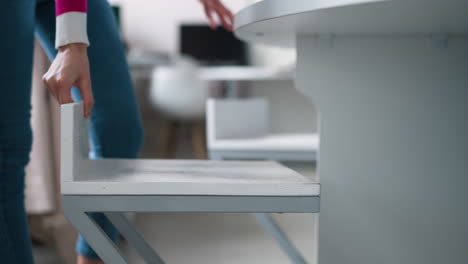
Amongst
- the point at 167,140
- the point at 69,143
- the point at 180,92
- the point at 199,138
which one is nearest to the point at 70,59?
the point at 69,143

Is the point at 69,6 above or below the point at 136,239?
above

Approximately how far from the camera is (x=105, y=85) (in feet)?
3.33

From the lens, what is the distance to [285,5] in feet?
2.14

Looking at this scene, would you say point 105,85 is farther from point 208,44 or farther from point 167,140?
point 208,44

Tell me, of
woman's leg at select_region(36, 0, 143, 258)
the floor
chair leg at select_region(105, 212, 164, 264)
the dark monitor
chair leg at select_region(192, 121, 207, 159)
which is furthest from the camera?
the dark monitor

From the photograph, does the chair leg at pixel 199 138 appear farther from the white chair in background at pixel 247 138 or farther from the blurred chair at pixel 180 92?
the white chair in background at pixel 247 138

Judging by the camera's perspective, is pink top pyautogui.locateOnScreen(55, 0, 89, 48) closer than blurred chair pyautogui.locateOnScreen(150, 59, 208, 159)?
Yes

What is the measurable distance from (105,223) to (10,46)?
1.23 ft

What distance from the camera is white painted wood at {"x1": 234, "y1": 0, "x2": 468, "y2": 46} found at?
601 millimetres

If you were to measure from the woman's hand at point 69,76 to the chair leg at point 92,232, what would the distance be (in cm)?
16

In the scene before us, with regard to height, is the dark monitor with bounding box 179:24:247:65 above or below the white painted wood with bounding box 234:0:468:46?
above

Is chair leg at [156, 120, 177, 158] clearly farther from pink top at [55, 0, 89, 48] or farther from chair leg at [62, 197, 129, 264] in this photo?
chair leg at [62, 197, 129, 264]

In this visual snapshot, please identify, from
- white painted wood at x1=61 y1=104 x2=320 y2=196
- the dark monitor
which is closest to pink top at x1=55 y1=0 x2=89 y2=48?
white painted wood at x1=61 y1=104 x2=320 y2=196

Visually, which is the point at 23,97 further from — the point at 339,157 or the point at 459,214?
the point at 459,214
